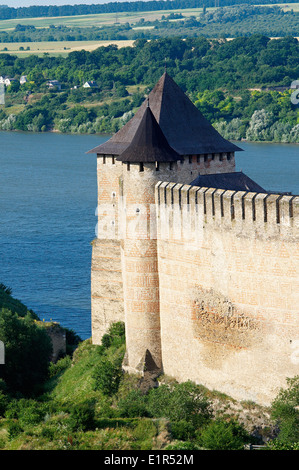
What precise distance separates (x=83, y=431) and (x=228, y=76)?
7845 centimetres

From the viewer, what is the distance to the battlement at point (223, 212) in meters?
Answer: 17.9

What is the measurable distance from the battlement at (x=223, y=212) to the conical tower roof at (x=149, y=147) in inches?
23.2

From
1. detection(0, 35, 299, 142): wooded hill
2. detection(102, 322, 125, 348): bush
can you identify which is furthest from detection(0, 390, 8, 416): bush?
detection(0, 35, 299, 142): wooded hill

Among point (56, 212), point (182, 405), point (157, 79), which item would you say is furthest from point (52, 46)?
point (182, 405)

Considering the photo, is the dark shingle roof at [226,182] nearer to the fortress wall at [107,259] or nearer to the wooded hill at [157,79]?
the fortress wall at [107,259]

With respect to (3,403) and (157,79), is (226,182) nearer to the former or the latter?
(3,403)

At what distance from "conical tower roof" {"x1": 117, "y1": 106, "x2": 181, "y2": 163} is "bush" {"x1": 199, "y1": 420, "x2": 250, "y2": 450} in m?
5.60

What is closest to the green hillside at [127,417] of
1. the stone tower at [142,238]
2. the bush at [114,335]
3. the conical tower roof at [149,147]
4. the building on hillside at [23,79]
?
the bush at [114,335]

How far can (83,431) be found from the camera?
17.3 metres

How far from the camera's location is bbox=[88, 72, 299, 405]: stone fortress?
1823cm

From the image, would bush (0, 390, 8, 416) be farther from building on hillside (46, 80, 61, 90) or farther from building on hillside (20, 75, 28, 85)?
building on hillside (20, 75, 28, 85)

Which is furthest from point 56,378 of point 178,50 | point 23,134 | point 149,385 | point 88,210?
point 178,50

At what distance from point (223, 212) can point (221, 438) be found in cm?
441

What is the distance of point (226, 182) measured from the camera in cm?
2223
